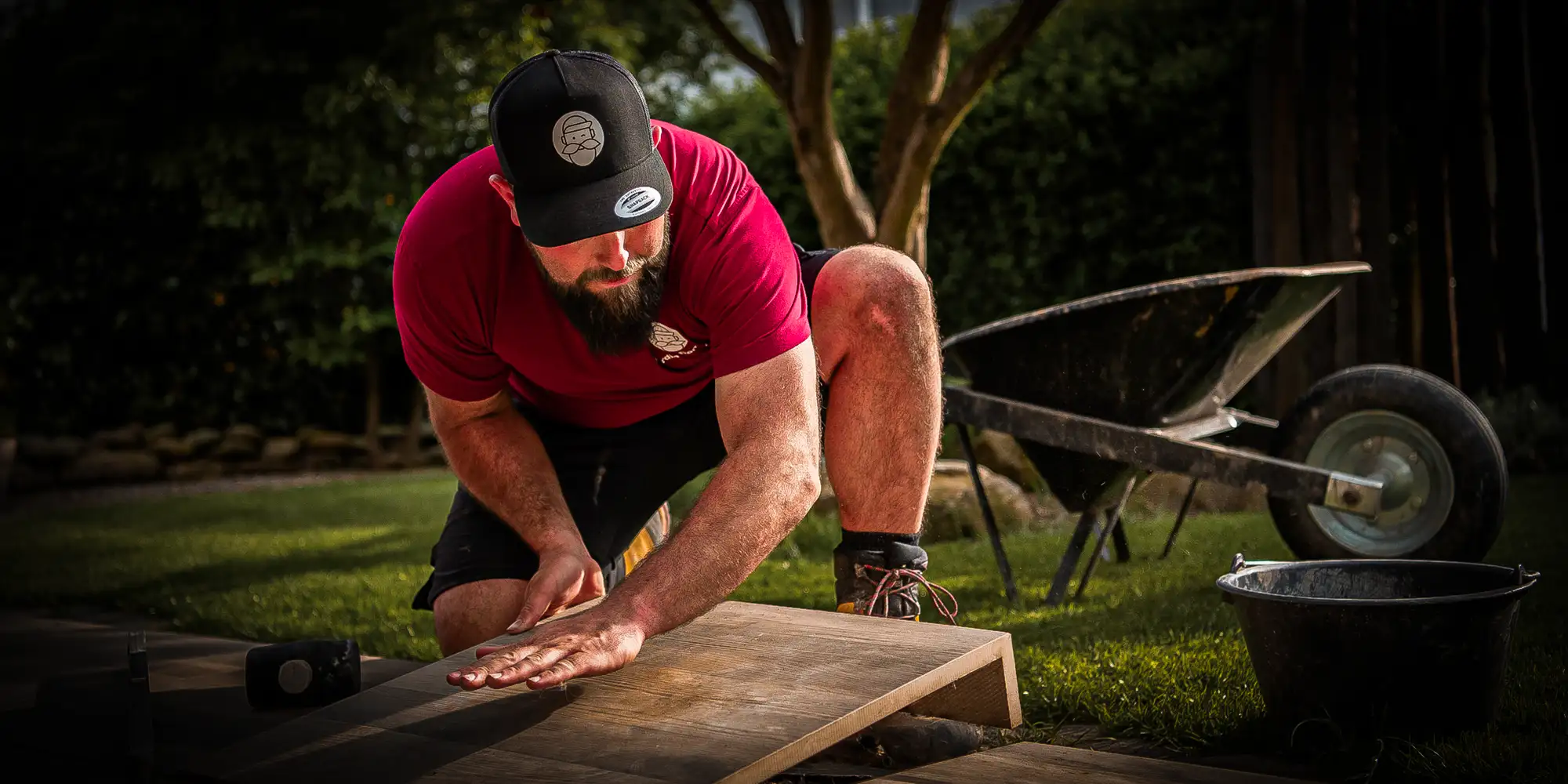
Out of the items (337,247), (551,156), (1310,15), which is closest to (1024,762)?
(551,156)

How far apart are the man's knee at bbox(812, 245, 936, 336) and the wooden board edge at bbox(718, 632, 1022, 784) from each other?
0.65 m

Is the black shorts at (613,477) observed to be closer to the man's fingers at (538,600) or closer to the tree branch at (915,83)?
the man's fingers at (538,600)

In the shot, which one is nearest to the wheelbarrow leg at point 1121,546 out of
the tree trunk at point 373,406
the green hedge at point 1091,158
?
the green hedge at point 1091,158

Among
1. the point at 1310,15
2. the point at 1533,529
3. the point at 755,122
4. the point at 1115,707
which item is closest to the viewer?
the point at 1115,707

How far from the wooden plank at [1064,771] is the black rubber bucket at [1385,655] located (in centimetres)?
22

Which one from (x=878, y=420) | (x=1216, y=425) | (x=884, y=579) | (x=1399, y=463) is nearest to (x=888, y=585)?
(x=884, y=579)

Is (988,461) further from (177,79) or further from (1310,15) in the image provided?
(177,79)

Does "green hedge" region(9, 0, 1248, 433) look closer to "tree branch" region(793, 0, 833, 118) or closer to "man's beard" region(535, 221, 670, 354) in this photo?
"tree branch" region(793, 0, 833, 118)

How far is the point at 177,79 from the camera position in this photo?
8648 millimetres

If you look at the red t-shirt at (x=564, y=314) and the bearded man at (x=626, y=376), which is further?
the red t-shirt at (x=564, y=314)

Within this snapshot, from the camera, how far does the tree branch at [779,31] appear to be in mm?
4895

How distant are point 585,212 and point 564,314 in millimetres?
362

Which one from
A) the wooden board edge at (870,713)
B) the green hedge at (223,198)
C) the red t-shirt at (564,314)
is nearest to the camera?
the wooden board edge at (870,713)

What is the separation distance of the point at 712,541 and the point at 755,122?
20.4 ft
